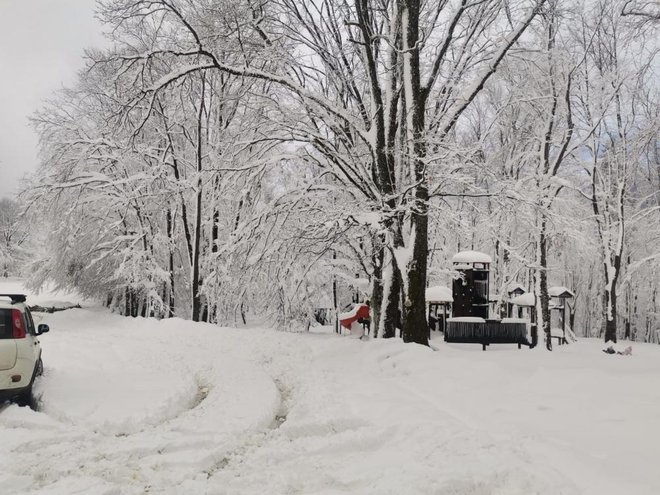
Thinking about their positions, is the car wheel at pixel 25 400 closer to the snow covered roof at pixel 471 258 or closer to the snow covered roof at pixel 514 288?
the snow covered roof at pixel 471 258

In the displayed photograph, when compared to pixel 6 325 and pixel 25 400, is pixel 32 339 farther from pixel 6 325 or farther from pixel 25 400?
pixel 25 400

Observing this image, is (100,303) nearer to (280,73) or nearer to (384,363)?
(280,73)

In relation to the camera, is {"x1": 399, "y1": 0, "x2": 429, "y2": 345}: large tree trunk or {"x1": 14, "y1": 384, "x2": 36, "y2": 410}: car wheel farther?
{"x1": 399, "y1": 0, "x2": 429, "y2": 345}: large tree trunk

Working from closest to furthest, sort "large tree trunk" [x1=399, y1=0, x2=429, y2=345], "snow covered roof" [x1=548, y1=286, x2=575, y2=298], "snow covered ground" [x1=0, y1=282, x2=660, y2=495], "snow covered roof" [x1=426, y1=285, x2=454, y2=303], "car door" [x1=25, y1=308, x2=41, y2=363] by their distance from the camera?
"snow covered ground" [x1=0, y1=282, x2=660, y2=495]
"car door" [x1=25, y1=308, x2=41, y2=363]
"large tree trunk" [x1=399, y1=0, x2=429, y2=345]
"snow covered roof" [x1=426, y1=285, x2=454, y2=303]
"snow covered roof" [x1=548, y1=286, x2=575, y2=298]

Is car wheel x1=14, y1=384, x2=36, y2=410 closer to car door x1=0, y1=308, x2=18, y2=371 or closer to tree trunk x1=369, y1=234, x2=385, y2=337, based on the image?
car door x1=0, y1=308, x2=18, y2=371

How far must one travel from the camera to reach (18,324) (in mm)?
7570

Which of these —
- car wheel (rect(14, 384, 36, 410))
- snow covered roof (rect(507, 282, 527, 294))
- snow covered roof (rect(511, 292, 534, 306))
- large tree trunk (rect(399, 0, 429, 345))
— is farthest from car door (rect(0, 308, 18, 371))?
snow covered roof (rect(511, 292, 534, 306))

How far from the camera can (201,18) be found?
1255 cm

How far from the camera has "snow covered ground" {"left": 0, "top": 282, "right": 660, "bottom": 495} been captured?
439cm

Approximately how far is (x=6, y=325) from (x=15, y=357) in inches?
21.4

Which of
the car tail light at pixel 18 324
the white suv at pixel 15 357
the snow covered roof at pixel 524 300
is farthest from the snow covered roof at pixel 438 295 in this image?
the car tail light at pixel 18 324

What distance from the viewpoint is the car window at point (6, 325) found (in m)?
7.32

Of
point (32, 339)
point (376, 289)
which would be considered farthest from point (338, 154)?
point (32, 339)

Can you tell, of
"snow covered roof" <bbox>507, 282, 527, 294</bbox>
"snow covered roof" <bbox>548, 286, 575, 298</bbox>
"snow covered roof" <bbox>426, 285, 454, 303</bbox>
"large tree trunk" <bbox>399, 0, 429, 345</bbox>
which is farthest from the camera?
"snow covered roof" <bbox>507, 282, 527, 294</bbox>
